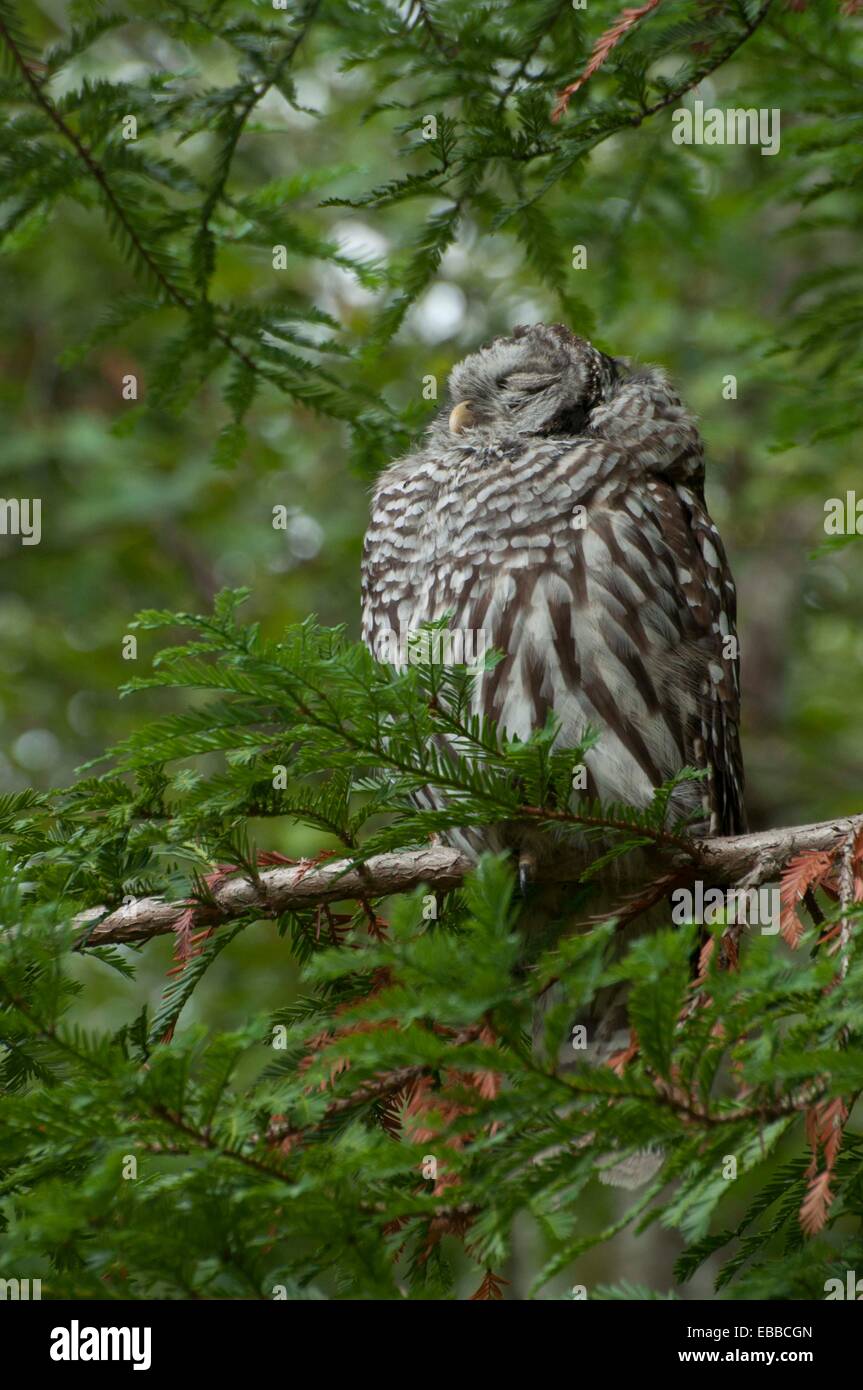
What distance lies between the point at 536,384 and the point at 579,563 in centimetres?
78

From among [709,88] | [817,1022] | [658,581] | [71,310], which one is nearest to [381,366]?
[71,310]

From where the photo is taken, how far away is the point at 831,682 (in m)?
9.77

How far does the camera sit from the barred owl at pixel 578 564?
3.72 metres

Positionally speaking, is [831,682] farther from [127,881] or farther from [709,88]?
[127,881]

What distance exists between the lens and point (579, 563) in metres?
3.77
